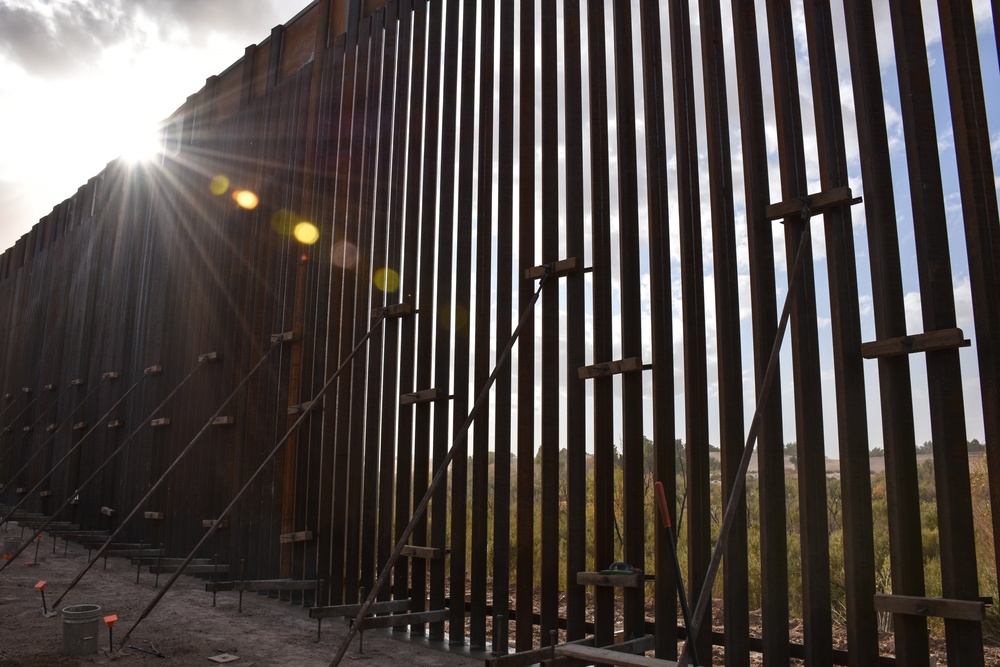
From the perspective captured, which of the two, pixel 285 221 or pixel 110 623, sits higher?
pixel 285 221

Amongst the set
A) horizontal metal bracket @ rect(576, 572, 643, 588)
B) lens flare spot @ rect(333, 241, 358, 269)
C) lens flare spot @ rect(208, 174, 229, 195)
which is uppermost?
lens flare spot @ rect(208, 174, 229, 195)

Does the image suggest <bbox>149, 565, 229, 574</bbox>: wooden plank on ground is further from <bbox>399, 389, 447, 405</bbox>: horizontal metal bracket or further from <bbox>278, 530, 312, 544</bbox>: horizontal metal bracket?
<bbox>399, 389, 447, 405</bbox>: horizontal metal bracket

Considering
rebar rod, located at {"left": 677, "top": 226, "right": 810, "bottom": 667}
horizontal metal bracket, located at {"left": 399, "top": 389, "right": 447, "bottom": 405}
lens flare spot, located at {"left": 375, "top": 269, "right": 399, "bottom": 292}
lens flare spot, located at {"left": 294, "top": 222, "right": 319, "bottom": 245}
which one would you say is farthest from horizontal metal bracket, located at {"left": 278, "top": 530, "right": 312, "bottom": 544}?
rebar rod, located at {"left": 677, "top": 226, "right": 810, "bottom": 667}

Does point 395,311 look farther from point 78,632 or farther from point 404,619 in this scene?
point 78,632

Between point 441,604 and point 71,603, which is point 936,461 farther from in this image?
point 71,603

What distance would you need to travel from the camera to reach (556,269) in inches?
240

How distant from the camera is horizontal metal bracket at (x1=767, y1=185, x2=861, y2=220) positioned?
4.49m

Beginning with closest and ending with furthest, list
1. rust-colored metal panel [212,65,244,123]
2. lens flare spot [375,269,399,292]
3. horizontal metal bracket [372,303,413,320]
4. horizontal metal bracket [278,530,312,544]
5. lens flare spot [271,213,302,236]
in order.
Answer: horizontal metal bracket [372,303,413,320]
lens flare spot [375,269,399,292]
horizontal metal bracket [278,530,312,544]
lens flare spot [271,213,302,236]
rust-colored metal panel [212,65,244,123]

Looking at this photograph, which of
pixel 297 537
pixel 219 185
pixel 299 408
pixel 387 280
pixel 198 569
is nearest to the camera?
pixel 387 280

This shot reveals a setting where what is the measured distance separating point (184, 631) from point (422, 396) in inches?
109

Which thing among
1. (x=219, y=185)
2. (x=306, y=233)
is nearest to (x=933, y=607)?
(x=306, y=233)

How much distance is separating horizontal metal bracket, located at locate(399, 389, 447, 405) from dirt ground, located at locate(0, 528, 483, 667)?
2.04 m

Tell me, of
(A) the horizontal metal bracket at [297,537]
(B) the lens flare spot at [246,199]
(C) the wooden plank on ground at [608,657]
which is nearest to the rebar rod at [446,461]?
(C) the wooden plank on ground at [608,657]

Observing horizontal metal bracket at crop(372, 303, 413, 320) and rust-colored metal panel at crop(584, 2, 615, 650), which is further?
horizontal metal bracket at crop(372, 303, 413, 320)
